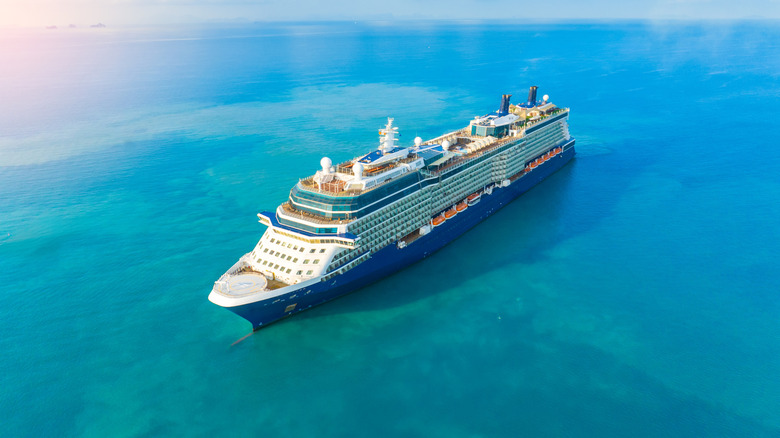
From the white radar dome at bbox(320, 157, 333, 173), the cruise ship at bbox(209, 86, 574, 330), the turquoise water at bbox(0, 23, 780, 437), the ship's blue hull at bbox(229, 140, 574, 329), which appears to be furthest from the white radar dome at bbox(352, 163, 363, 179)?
the turquoise water at bbox(0, 23, 780, 437)

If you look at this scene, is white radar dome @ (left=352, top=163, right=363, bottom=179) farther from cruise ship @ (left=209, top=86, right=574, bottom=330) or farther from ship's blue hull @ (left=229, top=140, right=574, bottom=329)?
ship's blue hull @ (left=229, top=140, right=574, bottom=329)

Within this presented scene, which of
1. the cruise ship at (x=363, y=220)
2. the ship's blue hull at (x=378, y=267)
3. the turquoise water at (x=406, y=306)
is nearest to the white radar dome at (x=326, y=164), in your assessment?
the cruise ship at (x=363, y=220)

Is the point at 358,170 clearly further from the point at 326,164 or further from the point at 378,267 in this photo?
the point at 378,267

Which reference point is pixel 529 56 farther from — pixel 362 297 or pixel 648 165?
pixel 362 297

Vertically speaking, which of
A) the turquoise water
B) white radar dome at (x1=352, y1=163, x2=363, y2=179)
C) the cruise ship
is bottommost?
the turquoise water

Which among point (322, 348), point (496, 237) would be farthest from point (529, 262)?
point (322, 348)

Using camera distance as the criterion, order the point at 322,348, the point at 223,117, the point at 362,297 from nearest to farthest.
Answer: the point at 322,348 → the point at 362,297 → the point at 223,117

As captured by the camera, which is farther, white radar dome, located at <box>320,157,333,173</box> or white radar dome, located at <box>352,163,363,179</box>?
white radar dome, located at <box>320,157,333,173</box>

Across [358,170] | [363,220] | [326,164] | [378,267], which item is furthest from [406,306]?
[326,164]

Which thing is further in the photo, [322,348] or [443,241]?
[443,241]
